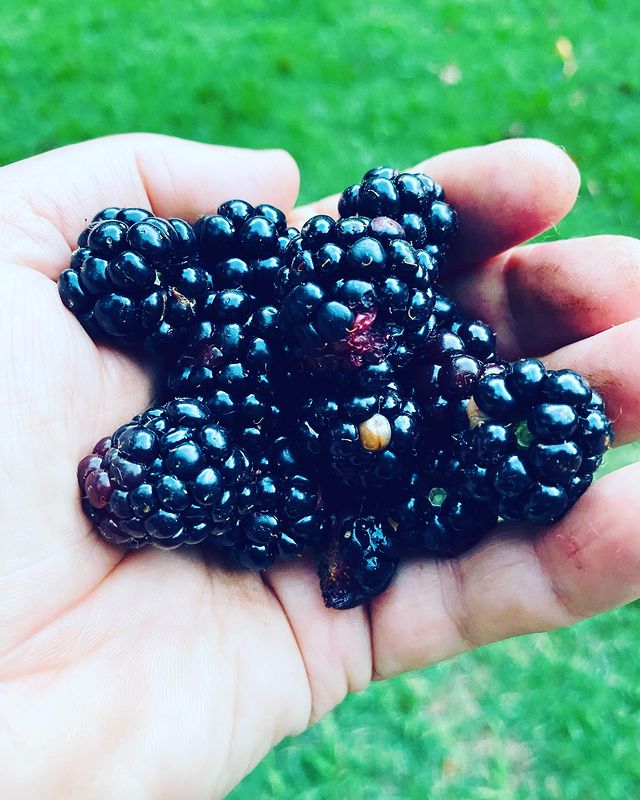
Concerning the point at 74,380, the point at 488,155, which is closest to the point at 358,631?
the point at 74,380

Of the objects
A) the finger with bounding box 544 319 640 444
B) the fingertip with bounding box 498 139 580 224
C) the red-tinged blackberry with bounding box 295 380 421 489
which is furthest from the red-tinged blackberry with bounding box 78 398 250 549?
the fingertip with bounding box 498 139 580 224

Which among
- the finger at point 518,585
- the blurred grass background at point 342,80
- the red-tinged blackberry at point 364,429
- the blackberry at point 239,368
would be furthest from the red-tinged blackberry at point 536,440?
the blurred grass background at point 342,80

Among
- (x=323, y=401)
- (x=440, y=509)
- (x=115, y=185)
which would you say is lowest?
(x=440, y=509)

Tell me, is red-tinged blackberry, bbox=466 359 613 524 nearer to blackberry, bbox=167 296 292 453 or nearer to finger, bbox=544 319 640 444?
finger, bbox=544 319 640 444

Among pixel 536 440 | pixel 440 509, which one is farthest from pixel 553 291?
pixel 440 509

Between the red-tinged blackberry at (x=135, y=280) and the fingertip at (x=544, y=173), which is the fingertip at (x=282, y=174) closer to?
the red-tinged blackberry at (x=135, y=280)

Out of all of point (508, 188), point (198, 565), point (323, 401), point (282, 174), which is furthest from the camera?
point (282, 174)

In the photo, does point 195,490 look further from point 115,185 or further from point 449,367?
point 115,185
